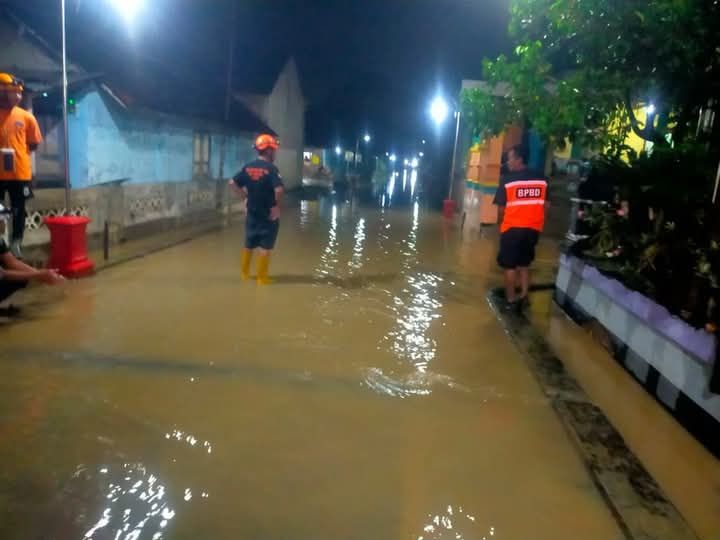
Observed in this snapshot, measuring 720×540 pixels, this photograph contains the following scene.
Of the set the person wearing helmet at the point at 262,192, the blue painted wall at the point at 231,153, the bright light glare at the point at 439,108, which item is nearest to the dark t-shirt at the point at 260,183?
the person wearing helmet at the point at 262,192

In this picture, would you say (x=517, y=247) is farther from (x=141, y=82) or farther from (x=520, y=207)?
(x=141, y=82)

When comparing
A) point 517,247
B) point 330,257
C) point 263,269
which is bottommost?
point 330,257

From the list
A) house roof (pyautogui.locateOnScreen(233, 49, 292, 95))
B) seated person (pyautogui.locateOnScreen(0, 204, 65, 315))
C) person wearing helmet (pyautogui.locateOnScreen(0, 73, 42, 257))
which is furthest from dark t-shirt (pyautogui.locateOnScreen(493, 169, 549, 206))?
house roof (pyautogui.locateOnScreen(233, 49, 292, 95))

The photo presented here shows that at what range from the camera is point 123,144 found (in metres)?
12.1

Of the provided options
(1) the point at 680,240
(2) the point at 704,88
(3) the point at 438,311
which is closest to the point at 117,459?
(3) the point at 438,311

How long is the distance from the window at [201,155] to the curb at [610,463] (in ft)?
43.9

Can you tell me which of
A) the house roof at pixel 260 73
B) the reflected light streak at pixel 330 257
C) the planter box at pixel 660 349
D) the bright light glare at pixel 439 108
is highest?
the house roof at pixel 260 73

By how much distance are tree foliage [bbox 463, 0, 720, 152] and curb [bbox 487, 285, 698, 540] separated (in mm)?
3667

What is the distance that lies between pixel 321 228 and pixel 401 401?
33.8ft

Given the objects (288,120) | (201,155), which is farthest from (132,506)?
(288,120)

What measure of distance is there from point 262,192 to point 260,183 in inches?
4.7

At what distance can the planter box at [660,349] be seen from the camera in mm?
4066

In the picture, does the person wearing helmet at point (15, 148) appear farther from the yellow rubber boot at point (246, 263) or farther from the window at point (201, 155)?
the window at point (201, 155)

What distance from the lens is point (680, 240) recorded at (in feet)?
17.3
